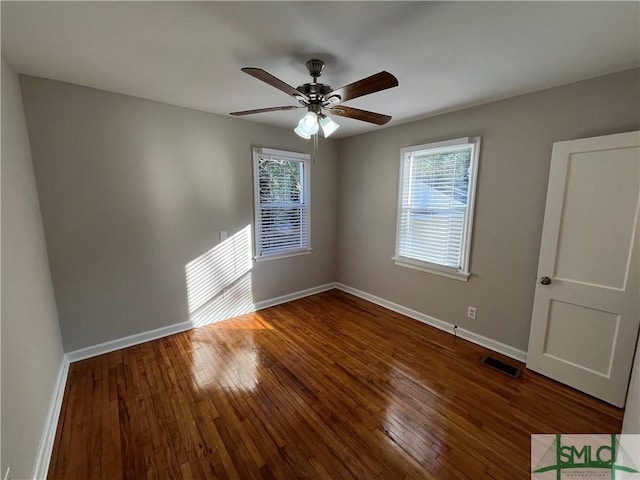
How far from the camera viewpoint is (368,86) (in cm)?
150

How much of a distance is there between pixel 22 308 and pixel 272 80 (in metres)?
1.93

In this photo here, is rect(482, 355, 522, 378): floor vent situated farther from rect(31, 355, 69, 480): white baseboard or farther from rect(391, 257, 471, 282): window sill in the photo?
rect(31, 355, 69, 480): white baseboard

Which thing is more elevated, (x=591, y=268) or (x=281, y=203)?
(x=281, y=203)

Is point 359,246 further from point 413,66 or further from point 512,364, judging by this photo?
point 413,66

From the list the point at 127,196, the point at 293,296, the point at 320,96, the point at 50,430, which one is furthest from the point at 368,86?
the point at 293,296

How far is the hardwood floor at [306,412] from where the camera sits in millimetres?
1503

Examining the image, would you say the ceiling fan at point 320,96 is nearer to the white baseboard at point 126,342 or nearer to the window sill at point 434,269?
the window sill at point 434,269

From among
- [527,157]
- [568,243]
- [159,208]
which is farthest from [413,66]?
[159,208]

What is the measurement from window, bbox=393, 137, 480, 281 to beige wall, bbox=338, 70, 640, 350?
10cm

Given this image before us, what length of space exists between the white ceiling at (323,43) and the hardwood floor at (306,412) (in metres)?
2.42

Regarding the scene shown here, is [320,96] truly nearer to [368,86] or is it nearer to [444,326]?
[368,86]

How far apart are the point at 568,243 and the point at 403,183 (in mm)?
1685

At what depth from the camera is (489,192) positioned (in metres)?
2.58

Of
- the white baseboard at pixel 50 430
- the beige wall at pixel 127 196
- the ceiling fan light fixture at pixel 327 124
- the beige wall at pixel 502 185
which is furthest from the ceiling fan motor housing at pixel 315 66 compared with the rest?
the white baseboard at pixel 50 430
